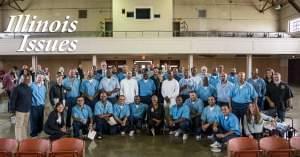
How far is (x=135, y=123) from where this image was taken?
34.5ft

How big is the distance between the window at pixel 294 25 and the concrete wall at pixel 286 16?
27 cm

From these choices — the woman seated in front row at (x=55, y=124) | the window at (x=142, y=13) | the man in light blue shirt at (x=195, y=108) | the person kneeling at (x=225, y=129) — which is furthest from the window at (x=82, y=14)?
the person kneeling at (x=225, y=129)

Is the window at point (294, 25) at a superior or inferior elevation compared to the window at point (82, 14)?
inferior

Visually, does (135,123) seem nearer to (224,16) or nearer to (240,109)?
(240,109)

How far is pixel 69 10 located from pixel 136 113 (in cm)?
2213

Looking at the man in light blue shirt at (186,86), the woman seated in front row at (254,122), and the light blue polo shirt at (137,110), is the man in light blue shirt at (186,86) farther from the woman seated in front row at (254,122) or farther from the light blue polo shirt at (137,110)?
the woman seated in front row at (254,122)

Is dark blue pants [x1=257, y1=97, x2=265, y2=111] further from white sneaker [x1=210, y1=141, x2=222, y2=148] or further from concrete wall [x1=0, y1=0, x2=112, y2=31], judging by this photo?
concrete wall [x1=0, y1=0, x2=112, y2=31]

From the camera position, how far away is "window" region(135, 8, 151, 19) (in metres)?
27.0

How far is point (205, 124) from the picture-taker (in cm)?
924

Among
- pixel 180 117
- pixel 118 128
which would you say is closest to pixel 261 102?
pixel 180 117

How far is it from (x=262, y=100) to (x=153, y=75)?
3194mm

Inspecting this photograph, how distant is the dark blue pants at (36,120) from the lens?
9.61 m

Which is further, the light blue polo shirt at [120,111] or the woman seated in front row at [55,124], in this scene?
the light blue polo shirt at [120,111]

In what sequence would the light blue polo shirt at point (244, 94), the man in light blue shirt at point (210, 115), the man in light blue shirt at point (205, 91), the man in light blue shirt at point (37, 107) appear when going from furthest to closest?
the man in light blue shirt at point (205, 91)
the man in light blue shirt at point (37, 107)
the light blue polo shirt at point (244, 94)
the man in light blue shirt at point (210, 115)
